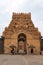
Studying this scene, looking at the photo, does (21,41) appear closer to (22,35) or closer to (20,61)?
(22,35)

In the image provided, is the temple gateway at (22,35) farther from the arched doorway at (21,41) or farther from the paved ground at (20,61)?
the paved ground at (20,61)

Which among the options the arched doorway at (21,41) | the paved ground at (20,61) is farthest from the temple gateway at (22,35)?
the paved ground at (20,61)

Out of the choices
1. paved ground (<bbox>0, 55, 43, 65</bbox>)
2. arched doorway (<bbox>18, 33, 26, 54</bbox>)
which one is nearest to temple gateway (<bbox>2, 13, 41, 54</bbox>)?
arched doorway (<bbox>18, 33, 26, 54</bbox>)

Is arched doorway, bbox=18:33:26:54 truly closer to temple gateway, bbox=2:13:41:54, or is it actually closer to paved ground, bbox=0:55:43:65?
temple gateway, bbox=2:13:41:54

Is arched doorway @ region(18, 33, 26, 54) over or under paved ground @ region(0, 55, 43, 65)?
over

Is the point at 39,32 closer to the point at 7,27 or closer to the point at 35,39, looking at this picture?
the point at 35,39

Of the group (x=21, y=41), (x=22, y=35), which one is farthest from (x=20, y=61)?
(x=21, y=41)

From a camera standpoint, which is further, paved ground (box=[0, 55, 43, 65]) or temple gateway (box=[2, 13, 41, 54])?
Result: temple gateway (box=[2, 13, 41, 54])

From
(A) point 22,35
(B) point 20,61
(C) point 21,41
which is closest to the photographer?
(B) point 20,61

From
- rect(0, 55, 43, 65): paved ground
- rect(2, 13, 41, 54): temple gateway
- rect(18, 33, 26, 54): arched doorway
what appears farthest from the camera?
rect(18, 33, 26, 54): arched doorway

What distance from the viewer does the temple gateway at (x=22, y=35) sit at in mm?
69188

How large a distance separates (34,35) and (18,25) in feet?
17.5

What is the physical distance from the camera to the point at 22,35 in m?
72.6

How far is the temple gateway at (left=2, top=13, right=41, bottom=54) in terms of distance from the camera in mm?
69188
